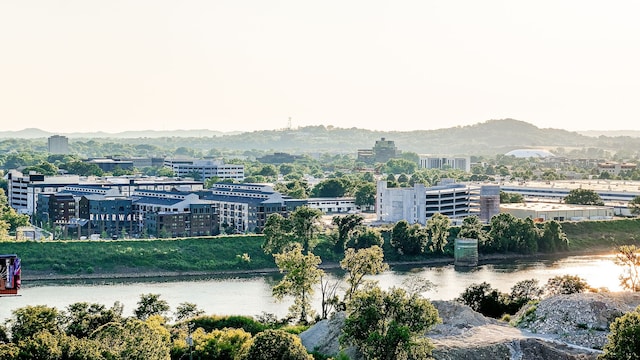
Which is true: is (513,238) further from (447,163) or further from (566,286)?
(447,163)

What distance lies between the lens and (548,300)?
52.4 ft

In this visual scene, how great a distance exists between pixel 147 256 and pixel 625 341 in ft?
59.9

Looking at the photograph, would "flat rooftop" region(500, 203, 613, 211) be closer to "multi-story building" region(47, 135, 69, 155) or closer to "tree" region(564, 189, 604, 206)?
"tree" region(564, 189, 604, 206)

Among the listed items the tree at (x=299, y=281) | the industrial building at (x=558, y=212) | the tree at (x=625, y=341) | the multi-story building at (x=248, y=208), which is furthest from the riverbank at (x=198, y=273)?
the tree at (x=625, y=341)

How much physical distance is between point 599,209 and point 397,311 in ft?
94.9

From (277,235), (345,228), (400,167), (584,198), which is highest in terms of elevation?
(400,167)

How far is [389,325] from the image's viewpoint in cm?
1283

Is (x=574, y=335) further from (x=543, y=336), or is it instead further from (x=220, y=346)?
(x=220, y=346)

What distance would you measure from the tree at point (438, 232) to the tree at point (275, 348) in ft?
62.0

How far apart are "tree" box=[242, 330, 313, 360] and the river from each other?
7870mm

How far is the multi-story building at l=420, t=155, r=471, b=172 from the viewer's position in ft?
273

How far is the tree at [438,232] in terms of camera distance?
31.0m

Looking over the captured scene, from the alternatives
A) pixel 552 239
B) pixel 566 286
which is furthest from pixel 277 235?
pixel 566 286

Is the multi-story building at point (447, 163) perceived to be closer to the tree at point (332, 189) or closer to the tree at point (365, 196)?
the tree at point (332, 189)
